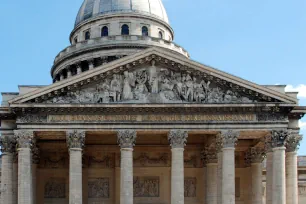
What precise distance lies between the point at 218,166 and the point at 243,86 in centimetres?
556

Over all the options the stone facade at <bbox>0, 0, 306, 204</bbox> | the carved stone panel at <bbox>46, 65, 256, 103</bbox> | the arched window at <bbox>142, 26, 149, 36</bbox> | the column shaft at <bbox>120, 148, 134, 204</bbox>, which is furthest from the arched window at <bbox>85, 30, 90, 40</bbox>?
the column shaft at <bbox>120, 148, 134, 204</bbox>

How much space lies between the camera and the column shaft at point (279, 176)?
4181cm

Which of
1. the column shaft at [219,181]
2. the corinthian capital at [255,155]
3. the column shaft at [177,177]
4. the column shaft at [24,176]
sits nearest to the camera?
the column shaft at [24,176]

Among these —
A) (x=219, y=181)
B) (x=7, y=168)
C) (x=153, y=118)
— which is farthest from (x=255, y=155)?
(x=7, y=168)

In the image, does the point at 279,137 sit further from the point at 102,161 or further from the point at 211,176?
the point at 102,161

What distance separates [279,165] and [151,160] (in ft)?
34.2

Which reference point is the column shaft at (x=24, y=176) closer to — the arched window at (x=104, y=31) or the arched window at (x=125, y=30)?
the arched window at (x=125, y=30)

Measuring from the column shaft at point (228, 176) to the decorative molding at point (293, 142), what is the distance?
4999mm

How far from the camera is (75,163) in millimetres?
41281

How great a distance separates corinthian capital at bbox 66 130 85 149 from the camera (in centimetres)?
4141

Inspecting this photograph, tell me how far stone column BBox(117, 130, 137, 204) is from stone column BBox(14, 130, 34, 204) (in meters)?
5.81

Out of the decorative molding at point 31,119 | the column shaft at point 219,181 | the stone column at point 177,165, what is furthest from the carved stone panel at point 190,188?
the decorative molding at point 31,119

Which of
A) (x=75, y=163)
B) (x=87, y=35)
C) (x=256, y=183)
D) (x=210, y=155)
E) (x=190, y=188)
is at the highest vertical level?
(x=87, y=35)

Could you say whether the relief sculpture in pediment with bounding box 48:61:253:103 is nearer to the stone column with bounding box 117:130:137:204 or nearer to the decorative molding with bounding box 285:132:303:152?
the stone column with bounding box 117:130:137:204
